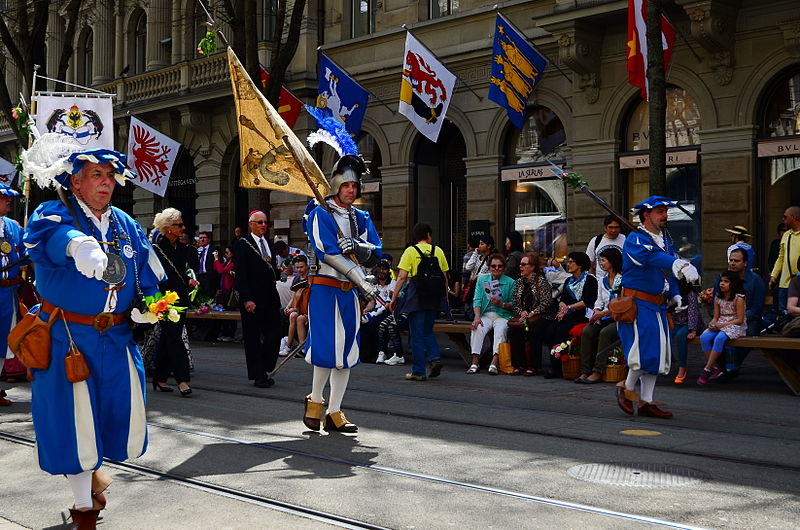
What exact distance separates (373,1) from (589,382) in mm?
14440

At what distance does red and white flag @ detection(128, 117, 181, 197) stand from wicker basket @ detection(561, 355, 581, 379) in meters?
15.3

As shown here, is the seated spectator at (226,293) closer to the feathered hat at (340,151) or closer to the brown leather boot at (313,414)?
the feathered hat at (340,151)

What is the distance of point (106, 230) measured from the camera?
5.43 m

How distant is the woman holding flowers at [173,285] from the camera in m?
10.8

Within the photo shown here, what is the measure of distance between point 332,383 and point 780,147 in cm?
1113

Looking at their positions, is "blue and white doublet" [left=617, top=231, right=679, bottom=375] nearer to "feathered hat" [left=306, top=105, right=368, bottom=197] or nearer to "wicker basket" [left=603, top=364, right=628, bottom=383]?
"feathered hat" [left=306, top=105, right=368, bottom=197]

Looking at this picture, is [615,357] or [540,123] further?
[540,123]

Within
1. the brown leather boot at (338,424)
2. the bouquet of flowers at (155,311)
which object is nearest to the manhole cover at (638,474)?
the brown leather boot at (338,424)

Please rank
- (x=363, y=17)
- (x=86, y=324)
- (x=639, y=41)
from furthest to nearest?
1. (x=363, y=17)
2. (x=639, y=41)
3. (x=86, y=324)

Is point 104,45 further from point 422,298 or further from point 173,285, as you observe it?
point 173,285

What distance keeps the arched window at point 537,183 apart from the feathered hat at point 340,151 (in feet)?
39.4

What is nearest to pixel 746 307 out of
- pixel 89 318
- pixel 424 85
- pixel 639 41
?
pixel 639 41

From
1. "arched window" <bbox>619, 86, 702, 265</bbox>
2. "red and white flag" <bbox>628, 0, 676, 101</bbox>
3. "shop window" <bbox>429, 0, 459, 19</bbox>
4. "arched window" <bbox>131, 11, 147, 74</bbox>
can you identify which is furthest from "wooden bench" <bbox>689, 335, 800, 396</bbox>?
"arched window" <bbox>131, 11, 147, 74</bbox>

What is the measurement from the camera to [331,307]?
821cm
